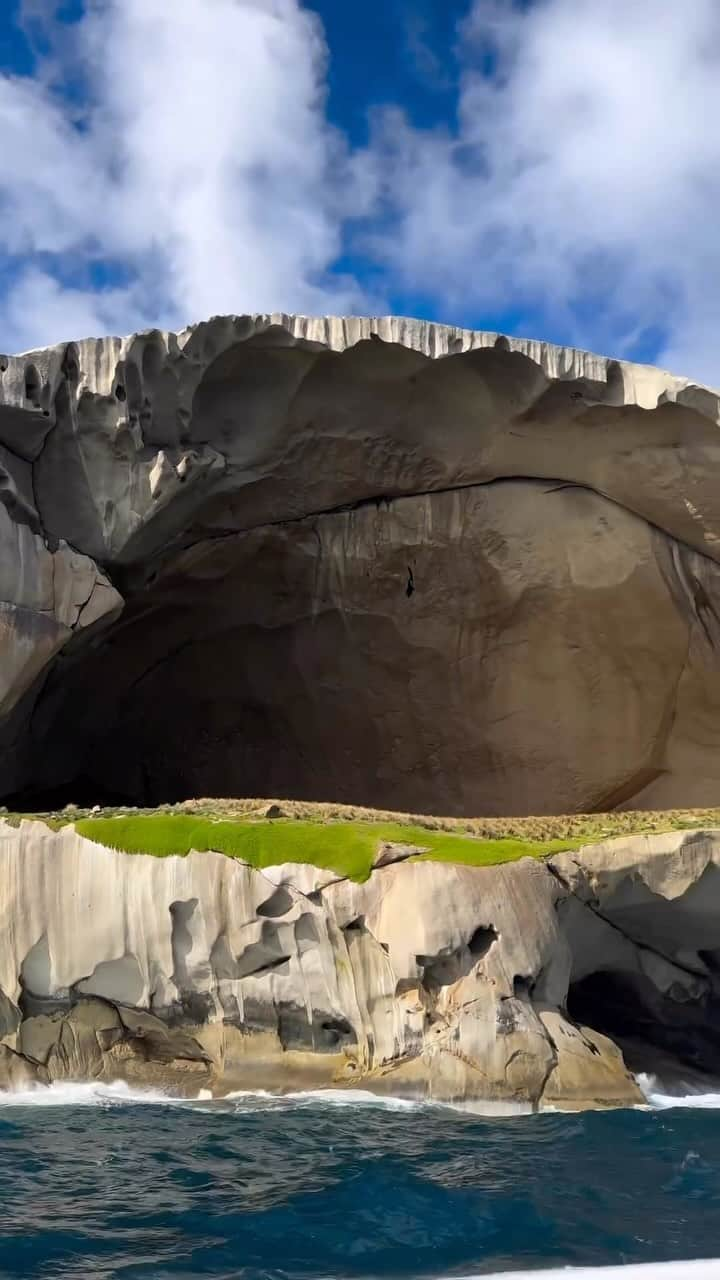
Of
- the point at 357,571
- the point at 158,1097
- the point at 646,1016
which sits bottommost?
the point at 158,1097

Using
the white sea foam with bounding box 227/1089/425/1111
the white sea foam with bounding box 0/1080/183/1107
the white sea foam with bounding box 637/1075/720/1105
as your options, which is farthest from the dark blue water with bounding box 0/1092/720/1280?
the white sea foam with bounding box 637/1075/720/1105

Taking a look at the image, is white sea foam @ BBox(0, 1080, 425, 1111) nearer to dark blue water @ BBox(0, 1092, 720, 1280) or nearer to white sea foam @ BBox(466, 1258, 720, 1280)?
dark blue water @ BBox(0, 1092, 720, 1280)

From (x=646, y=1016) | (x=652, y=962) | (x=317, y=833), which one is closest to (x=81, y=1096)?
(x=317, y=833)

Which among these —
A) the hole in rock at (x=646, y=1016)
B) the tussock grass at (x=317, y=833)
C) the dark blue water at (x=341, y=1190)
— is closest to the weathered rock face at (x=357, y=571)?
the tussock grass at (x=317, y=833)

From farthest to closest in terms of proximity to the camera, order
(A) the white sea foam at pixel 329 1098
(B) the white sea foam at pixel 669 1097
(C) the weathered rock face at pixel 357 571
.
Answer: (C) the weathered rock face at pixel 357 571 < (B) the white sea foam at pixel 669 1097 < (A) the white sea foam at pixel 329 1098

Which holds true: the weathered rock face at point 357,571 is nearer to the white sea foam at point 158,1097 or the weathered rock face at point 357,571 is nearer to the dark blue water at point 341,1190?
the white sea foam at point 158,1097

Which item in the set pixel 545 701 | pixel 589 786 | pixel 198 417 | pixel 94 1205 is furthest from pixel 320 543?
pixel 94 1205

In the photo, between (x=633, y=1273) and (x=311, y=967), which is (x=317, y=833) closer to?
(x=311, y=967)
